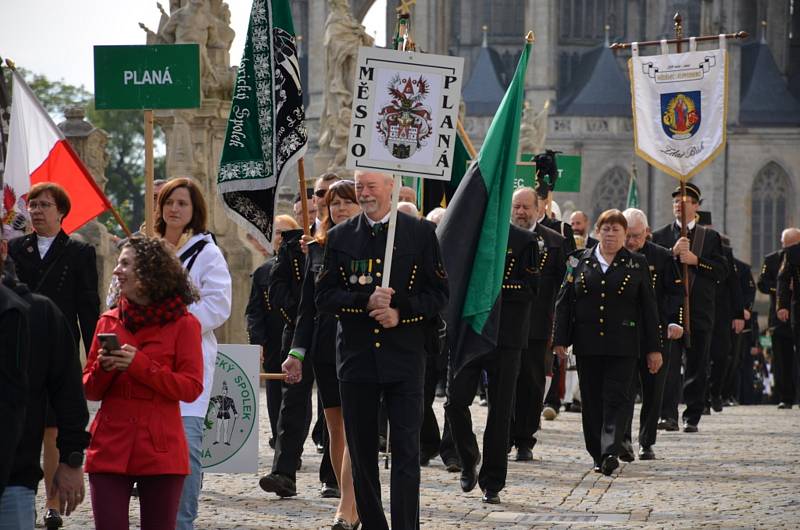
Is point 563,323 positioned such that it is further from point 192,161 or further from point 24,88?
point 192,161

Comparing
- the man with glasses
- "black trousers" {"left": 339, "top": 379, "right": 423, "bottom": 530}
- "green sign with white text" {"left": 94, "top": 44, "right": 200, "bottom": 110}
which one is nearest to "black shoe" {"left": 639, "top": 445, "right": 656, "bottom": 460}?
"green sign with white text" {"left": 94, "top": 44, "right": 200, "bottom": 110}

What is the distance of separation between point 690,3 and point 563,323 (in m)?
63.3

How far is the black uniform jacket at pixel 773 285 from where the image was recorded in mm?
20750

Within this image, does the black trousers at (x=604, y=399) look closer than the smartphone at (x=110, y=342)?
No

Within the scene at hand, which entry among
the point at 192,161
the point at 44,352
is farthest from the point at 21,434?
the point at 192,161

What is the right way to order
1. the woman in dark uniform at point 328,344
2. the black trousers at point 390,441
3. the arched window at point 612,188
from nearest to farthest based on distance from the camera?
the black trousers at point 390,441
the woman in dark uniform at point 328,344
the arched window at point 612,188

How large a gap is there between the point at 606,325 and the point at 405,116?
3.70 metres

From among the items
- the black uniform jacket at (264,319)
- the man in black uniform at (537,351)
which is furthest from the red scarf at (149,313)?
the man in black uniform at (537,351)

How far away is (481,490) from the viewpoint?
A: 10.2 meters

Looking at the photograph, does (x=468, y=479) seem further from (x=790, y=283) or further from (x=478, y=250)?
(x=790, y=283)

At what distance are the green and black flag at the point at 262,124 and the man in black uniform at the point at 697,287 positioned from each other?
5.96 metres

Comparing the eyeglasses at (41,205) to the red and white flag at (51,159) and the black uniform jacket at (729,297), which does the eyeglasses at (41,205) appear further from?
the black uniform jacket at (729,297)

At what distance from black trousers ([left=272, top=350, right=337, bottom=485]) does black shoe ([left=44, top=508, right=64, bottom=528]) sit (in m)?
1.77

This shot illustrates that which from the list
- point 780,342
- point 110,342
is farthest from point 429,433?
point 780,342
